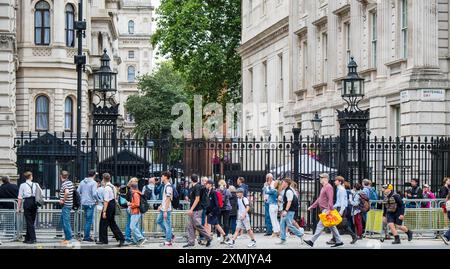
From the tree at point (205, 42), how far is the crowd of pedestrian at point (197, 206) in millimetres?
43328

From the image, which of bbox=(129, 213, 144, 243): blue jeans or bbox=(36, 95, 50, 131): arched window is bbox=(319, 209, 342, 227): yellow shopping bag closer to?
bbox=(129, 213, 144, 243): blue jeans

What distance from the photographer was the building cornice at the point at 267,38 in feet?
204

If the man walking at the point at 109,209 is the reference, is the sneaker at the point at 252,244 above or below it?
below

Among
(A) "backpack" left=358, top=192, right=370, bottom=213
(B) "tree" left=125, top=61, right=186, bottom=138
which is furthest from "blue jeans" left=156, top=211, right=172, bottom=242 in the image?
(B) "tree" left=125, top=61, right=186, bottom=138

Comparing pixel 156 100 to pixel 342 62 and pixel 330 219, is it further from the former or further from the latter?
pixel 330 219

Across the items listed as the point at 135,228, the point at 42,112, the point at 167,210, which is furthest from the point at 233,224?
the point at 42,112

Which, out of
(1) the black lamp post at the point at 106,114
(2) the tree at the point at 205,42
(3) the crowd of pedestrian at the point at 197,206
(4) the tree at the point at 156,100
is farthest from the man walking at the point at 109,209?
(4) the tree at the point at 156,100

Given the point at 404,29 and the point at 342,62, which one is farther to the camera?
the point at 342,62

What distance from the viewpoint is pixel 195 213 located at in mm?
30828

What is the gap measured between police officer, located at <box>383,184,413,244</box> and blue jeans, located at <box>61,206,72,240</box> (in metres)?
7.68

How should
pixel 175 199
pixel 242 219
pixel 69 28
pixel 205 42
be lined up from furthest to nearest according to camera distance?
pixel 205 42, pixel 69 28, pixel 175 199, pixel 242 219

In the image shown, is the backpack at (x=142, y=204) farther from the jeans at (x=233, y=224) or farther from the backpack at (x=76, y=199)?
the jeans at (x=233, y=224)

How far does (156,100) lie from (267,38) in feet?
135
